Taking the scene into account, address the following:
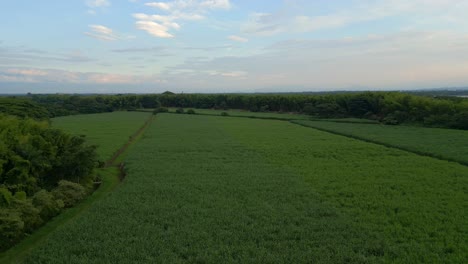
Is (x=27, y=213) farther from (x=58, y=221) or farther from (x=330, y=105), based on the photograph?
(x=330, y=105)

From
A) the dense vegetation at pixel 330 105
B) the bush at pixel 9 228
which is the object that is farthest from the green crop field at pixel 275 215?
the dense vegetation at pixel 330 105

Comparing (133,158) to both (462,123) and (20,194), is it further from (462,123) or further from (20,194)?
(462,123)

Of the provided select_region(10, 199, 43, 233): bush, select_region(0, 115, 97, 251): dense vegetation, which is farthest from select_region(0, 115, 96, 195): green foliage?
select_region(10, 199, 43, 233): bush

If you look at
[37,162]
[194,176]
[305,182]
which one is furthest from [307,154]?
[37,162]

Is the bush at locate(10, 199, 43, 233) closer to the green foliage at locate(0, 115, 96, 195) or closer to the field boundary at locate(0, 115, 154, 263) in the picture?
the field boundary at locate(0, 115, 154, 263)

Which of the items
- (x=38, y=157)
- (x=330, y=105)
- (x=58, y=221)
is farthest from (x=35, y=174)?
(x=330, y=105)

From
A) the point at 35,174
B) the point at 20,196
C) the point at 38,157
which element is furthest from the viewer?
the point at 35,174
